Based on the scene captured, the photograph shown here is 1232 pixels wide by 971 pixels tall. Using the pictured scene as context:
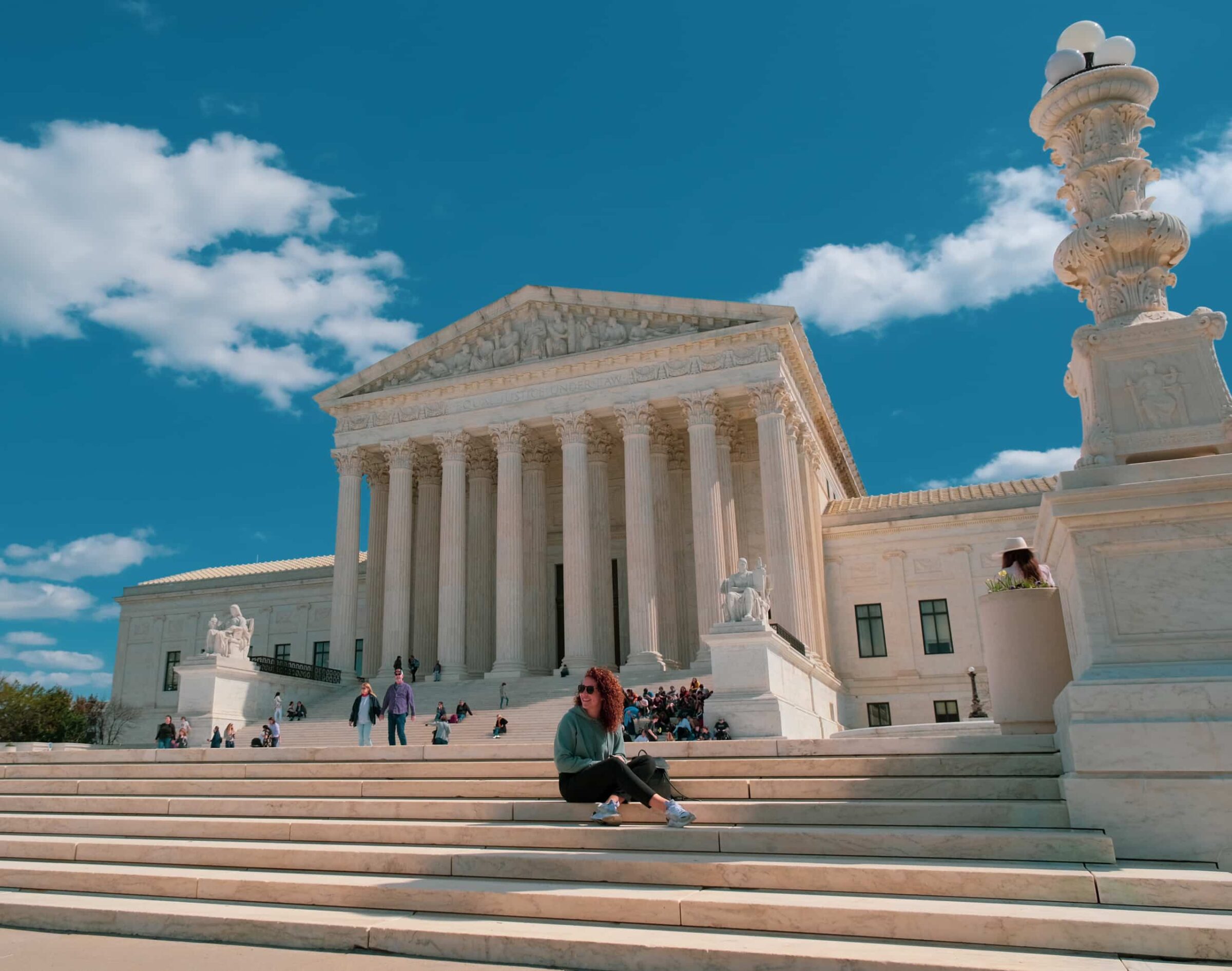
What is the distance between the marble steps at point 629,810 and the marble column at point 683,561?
23542 millimetres

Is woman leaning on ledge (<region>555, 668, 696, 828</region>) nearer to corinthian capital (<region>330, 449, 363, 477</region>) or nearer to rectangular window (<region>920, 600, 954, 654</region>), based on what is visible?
rectangular window (<region>920, 600, 954, 654</region>)

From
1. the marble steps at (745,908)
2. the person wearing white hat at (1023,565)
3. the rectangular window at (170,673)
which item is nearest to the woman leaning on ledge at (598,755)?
the marble steps at (745,908)

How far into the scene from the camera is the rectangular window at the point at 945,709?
113 ft

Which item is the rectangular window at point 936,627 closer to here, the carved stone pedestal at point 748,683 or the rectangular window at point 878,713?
the rectangular window at point 878,713

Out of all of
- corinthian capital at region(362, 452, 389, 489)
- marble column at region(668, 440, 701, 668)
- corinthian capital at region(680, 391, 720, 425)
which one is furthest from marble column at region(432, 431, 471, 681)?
corinthian capital at region(680, 391, 720, 425)

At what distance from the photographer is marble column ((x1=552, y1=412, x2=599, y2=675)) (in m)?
32.7

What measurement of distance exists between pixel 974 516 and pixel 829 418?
868 cm

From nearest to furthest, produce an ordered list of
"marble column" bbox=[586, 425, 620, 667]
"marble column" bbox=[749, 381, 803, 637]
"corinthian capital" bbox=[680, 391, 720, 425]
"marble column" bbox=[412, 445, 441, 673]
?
1. "marble column" bbox=[749, 381, 803, 637]
2. "corinthian capital" bbox=[680, 391, 720, 425]
3. "marble column" bbox=[586, 425, 620, 667]
4. "marble column" bbox=[412, 445, 441, 673]

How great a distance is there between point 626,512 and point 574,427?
3728 millimetres

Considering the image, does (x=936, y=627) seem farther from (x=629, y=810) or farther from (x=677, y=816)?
(x=677, y=816)

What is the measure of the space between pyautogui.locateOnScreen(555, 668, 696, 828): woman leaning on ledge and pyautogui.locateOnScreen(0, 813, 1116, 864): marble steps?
0.89ft

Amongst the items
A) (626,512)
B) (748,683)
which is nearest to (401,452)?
(626,512)

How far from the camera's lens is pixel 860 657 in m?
36.1

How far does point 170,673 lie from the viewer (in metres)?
49.6
